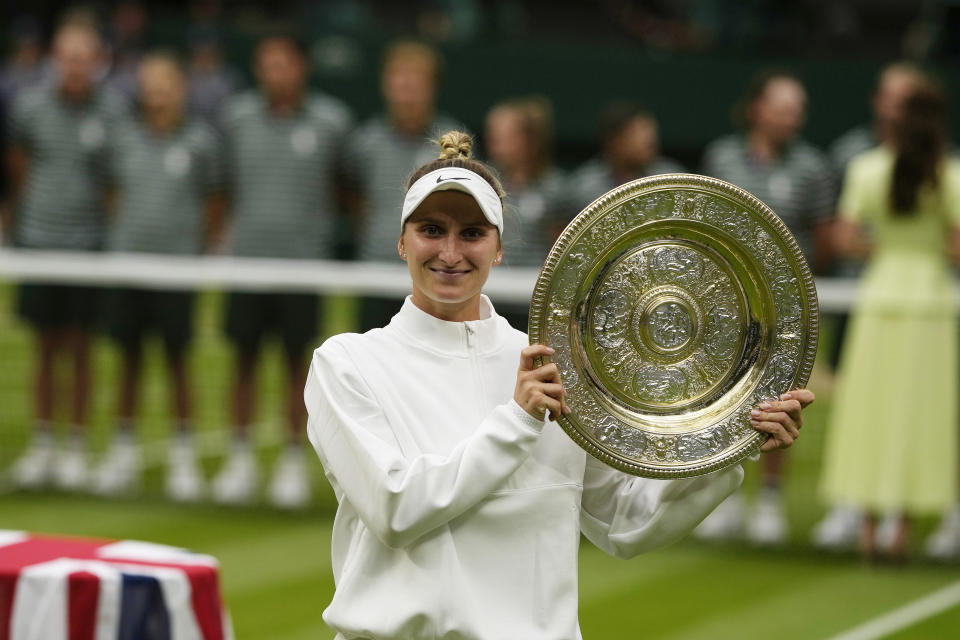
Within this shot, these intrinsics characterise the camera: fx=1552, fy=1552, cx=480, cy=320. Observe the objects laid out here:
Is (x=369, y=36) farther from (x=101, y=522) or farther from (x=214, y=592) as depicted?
(x=214, y=592)

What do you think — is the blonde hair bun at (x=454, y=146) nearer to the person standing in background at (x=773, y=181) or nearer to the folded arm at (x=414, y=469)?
the folded arm at (x=414, y=469)

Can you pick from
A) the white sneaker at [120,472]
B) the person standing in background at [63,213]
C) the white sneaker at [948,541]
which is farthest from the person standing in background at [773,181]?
the person standing in background at [63,213]

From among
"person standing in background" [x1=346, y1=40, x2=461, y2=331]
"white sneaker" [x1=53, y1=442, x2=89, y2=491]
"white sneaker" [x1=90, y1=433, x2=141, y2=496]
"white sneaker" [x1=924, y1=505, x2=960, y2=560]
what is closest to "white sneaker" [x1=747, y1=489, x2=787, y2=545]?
"white sneaker" [x1=924, y1=505, x2=960, y2=560]

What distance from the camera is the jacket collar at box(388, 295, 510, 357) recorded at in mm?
2877

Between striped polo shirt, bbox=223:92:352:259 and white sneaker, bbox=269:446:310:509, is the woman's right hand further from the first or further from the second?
striped polo shirt, bbox=223:92:352:259

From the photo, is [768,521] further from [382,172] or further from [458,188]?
[458,188]

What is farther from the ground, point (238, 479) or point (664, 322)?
point (664, 322)

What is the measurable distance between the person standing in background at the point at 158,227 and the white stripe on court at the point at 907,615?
11.5 feet

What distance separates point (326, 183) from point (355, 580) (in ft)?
17.1

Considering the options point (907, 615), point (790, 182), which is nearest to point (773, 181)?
point (790, 182)

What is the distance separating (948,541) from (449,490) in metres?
4.73

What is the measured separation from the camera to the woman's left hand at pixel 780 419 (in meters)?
2.83

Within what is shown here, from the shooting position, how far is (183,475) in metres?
7.73

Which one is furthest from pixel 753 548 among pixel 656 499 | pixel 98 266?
pixel 656 499
